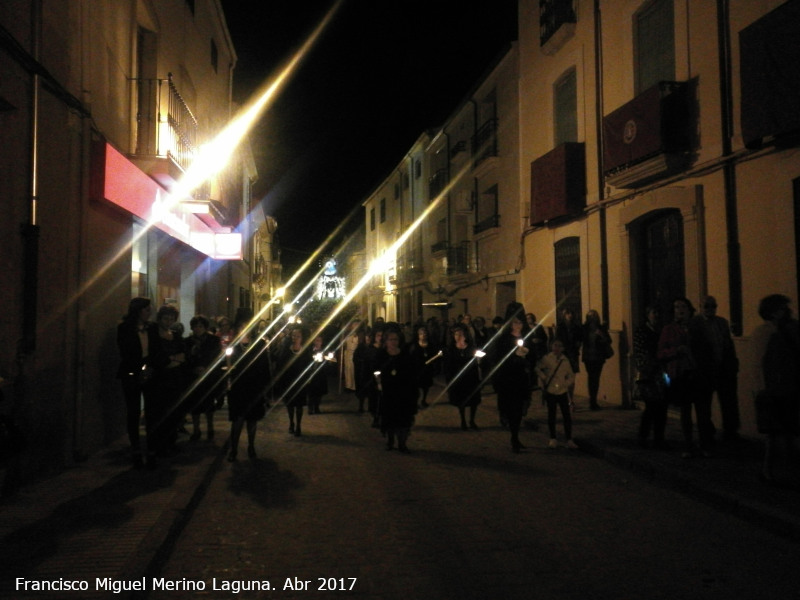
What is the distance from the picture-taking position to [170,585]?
4262mm

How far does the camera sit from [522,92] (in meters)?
17.2

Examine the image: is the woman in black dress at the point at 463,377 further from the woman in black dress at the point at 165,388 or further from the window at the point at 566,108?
the window at the point at 566,108

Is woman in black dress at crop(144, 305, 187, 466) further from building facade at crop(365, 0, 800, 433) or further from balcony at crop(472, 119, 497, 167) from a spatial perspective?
balcony at crop(472, 119, 497, 167)

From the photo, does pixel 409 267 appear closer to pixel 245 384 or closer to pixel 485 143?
pixel 485 143

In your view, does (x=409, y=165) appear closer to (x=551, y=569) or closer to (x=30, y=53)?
(x=30, y=53)

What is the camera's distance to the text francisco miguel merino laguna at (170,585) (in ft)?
12.8

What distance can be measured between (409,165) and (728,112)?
2540 centimetres

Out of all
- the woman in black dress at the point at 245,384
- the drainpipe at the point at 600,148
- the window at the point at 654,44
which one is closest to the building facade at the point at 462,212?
the drainpipe at the point at 600,148

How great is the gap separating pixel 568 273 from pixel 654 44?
507cm

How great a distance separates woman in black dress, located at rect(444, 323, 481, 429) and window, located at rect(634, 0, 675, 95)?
5371 mm

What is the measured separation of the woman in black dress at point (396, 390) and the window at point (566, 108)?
7822 millimetres

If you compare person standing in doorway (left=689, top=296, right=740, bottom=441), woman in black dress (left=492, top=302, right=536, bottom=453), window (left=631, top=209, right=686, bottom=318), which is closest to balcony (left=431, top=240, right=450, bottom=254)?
window (left=631, top=209, right=686, bottom=318)

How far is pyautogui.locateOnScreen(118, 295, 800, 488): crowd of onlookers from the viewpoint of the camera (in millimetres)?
6113

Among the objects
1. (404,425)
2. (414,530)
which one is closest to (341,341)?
(404,425)
